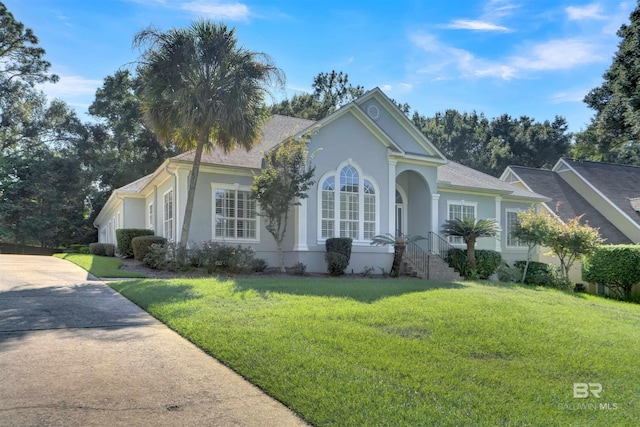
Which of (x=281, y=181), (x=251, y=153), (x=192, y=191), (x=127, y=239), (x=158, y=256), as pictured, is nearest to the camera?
(x=158, y=256)

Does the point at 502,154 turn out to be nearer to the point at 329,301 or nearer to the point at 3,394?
the point at 329,301

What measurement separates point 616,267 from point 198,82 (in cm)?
1723

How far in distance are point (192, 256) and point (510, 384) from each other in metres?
11.6

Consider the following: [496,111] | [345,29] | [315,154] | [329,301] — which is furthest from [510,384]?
[496,111]

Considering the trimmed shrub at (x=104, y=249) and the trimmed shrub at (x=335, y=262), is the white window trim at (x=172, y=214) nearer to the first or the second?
the trimmed shrub at (x=104, y=249)

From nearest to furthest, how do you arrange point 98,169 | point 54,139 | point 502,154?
point 98,169 → point 54,139 → point 502,154

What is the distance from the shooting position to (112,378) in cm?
501

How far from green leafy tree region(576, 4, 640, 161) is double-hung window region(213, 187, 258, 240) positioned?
13606 millimetres

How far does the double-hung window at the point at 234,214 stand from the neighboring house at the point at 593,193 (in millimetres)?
16534

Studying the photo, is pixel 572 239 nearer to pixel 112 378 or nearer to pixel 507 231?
pixel 507 231

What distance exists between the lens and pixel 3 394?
14.6ft

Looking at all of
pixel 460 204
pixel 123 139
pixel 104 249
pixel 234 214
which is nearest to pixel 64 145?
pixel 123 139

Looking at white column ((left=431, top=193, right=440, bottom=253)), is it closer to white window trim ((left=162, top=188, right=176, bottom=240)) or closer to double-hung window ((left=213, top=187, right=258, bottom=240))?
double-hung window ((left=213, top=187, right=258, bottom=240))

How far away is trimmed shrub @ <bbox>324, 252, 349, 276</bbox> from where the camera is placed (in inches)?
627
